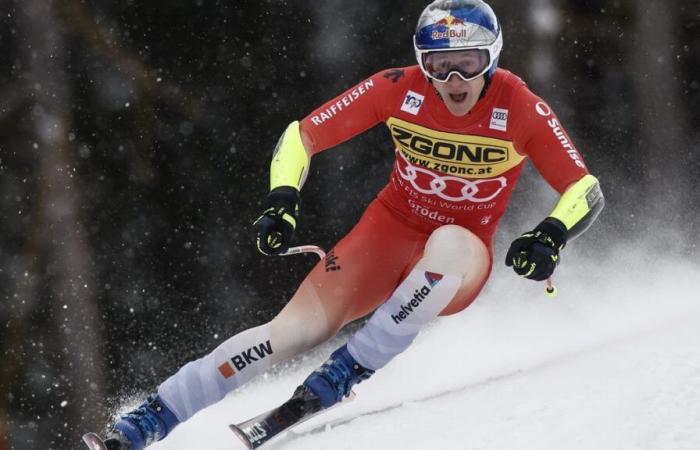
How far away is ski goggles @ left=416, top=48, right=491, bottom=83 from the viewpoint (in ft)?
12.8

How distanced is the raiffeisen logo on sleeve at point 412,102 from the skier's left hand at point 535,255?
82 centimetres

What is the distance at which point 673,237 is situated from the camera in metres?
8.59

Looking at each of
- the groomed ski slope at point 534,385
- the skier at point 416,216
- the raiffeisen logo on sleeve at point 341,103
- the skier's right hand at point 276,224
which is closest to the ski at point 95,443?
the skier at point 416,216

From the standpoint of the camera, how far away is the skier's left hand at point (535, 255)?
364 cm

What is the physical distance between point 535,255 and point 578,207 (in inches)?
12.9

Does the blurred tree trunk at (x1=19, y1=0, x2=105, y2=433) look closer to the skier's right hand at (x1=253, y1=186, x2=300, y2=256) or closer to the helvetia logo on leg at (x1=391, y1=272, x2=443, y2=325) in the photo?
the skier's right hand at (x1=253, y1=186, x2=300, y2=256)

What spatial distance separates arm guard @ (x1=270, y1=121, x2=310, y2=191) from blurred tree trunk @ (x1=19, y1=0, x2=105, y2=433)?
181 inches

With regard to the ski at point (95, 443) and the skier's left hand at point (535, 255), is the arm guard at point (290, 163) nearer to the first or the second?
the skier's left hand at point (535, 255)

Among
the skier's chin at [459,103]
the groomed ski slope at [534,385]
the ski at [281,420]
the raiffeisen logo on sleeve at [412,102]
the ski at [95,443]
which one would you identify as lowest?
the groomed ski slope at [534,385]

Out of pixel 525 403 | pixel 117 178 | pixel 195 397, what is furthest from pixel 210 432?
pixel 117 178

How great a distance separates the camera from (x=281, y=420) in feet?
13.2

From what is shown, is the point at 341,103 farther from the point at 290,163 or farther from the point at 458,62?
the point at 458,62

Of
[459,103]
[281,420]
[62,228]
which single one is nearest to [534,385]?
[281,420]

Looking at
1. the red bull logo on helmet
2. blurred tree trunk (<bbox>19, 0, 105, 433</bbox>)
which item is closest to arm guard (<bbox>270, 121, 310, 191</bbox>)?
the red bull logo on helmet
